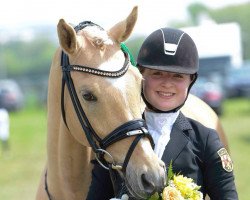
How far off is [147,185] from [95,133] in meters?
0.53

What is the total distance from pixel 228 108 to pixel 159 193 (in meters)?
28.4

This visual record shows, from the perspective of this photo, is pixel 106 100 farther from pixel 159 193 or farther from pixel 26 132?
pixel 26 132

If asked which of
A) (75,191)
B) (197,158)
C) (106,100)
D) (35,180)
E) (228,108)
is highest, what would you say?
(106,100)

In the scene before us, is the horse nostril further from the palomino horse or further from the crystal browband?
the crystal browband

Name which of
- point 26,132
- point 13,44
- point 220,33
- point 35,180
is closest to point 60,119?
point 35,180

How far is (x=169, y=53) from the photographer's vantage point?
13.5 ft

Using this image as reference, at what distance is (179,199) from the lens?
11.8ft

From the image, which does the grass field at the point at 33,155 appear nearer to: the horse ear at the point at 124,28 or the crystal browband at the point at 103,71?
the horse ear at the point at 124,28

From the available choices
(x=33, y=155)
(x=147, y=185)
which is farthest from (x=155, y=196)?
(x=33, y=155)

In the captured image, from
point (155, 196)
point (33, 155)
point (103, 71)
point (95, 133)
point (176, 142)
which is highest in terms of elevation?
point (103, 71)

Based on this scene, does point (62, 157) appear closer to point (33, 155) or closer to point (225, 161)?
point (225, 161)

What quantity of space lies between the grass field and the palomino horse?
22.4ft

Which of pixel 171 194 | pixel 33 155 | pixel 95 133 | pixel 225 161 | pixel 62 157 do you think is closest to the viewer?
pixel 171 194

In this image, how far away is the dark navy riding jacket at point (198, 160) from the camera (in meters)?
3.85
